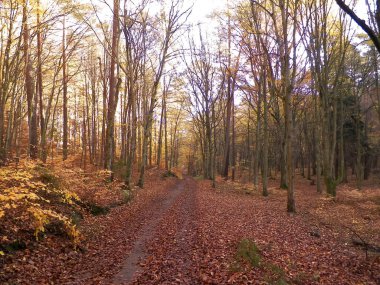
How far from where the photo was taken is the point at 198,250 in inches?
310

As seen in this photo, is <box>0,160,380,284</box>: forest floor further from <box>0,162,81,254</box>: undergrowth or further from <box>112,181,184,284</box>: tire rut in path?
<box>0,162,81,254</box>: undergrowth

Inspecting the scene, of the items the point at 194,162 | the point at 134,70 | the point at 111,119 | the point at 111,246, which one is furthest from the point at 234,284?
the point at 194,162

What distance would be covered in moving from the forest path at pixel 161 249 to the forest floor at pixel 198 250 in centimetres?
2

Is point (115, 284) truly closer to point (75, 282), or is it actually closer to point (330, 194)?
point (75, 282)

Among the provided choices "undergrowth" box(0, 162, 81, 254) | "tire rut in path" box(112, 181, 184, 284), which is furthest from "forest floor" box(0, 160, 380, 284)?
"undergrowth" box(0, 162, 81, 254)

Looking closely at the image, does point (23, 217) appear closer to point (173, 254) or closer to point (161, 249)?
point (161, 249)

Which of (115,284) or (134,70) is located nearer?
(115,284)

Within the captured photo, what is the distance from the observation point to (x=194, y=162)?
7244cm

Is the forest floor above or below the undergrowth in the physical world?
below

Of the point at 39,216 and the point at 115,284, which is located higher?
the point at 39,216

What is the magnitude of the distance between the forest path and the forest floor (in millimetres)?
21

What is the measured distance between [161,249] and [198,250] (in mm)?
961

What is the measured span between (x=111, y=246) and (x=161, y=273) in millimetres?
2449

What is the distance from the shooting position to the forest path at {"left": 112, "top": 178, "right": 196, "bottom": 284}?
6379 mm
